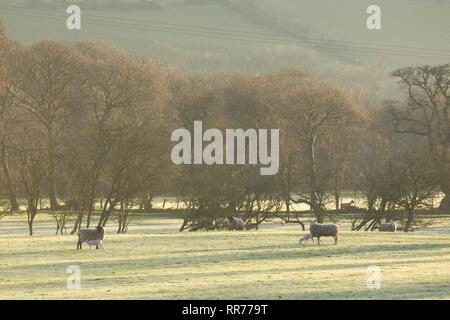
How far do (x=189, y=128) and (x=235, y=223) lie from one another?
43853mm

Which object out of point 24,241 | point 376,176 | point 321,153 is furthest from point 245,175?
point 321,153

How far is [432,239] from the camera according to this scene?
2149 inches

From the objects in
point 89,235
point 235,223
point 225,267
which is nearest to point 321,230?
point 89,235

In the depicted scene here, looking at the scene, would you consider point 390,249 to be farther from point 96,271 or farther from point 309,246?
point 96,271

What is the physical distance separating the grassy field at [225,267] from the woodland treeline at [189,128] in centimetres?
1044

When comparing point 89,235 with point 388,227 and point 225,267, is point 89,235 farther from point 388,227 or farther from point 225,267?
point 388,227

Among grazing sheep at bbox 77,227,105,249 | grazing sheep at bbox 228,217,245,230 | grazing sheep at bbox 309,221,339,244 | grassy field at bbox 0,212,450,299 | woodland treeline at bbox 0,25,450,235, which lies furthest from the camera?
woodland treeline at bbox 0,25,450,235

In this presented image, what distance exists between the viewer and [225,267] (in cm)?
3756

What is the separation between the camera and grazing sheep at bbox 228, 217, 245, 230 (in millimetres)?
64062

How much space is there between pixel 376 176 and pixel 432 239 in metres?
18.2

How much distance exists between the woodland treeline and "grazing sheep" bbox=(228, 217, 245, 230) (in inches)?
60.5

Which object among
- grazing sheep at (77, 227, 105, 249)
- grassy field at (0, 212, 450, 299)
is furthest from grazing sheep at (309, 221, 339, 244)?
grazing sheep at (77, 227, 105, 249)

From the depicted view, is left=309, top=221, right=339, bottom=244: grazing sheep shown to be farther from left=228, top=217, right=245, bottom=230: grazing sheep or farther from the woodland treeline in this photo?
left=228, top=217, right=245, bottom=230: grazing sheep

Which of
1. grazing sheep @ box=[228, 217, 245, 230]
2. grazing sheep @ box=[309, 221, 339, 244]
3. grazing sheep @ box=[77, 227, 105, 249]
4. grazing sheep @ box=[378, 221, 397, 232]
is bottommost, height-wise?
grazing sheep @ box=[378, 221, 397, 232]
